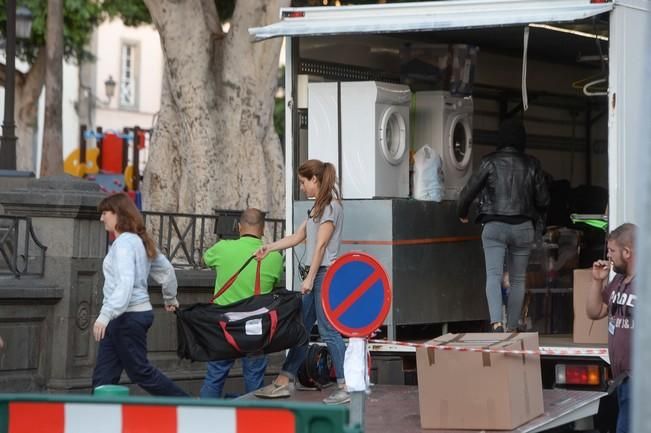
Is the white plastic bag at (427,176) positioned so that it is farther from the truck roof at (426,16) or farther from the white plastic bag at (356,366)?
the white plastic bag at (356,366)

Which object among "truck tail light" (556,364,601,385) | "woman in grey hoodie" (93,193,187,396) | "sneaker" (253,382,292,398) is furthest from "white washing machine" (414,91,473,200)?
"woman in grey hoodie" (93,193,187,396)

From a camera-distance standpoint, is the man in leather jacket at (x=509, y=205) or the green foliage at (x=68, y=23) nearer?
the man in leather jacket at (x=509, y=205)

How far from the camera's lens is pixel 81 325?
11.4 m

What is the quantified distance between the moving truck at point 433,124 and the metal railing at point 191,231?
2120 millimetres

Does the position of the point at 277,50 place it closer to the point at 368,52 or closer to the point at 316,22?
the point at 368,52

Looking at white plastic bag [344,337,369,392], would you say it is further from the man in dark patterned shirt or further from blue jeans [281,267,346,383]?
blue jeans [281,267,346,383]

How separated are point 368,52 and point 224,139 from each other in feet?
14.9

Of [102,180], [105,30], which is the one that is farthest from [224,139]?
[105,30]

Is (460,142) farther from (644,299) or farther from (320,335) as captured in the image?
(644,299)

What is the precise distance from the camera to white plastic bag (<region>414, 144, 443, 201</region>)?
423 inches

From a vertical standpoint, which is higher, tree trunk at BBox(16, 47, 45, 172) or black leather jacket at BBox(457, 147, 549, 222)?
tree trunk at BBox(16, 47, 45, 172)

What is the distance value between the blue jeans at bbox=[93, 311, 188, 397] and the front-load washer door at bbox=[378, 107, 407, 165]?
2.13m

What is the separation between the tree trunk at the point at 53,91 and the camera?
21453mm

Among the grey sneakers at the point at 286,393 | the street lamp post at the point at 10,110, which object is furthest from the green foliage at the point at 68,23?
the grey sneakers at the point at 286,393
